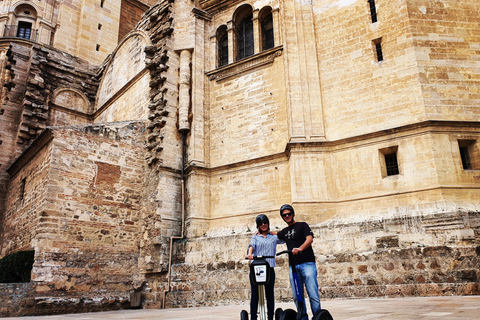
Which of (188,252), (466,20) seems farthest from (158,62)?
(466,20)

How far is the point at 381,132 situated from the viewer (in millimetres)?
10867

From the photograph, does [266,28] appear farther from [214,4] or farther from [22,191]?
[22,191]

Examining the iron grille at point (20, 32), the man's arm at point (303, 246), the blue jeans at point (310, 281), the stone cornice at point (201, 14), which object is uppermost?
the iron grille at point (20, 32)

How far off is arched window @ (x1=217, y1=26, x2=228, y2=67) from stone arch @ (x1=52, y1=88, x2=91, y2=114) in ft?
30.7

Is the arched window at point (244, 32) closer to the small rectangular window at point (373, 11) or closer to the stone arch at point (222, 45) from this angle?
the stone arch at point (222, 45)

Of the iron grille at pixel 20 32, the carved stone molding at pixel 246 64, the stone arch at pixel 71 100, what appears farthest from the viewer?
the iron grille at pixel 20 32

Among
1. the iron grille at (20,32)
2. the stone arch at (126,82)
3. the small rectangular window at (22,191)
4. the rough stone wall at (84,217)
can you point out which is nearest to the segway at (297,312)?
the rough stone wall at (84,217)

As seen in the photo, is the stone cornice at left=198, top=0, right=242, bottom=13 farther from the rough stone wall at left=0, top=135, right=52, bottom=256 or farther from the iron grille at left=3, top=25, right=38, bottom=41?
the iron grille at left=3, top=25, right=38, bottom=41

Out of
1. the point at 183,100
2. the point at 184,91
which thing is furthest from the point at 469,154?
the point at 184,91

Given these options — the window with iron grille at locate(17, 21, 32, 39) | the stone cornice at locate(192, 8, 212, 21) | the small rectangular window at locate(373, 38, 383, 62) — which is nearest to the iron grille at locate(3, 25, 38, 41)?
the window with iron grille at locate(17, 21, 32, 39)

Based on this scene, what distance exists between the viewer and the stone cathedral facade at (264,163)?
953 cm

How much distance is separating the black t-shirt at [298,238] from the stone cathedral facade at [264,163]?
5.00 metres

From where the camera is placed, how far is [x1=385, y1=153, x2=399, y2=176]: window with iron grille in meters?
10.9

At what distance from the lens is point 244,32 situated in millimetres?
15148
